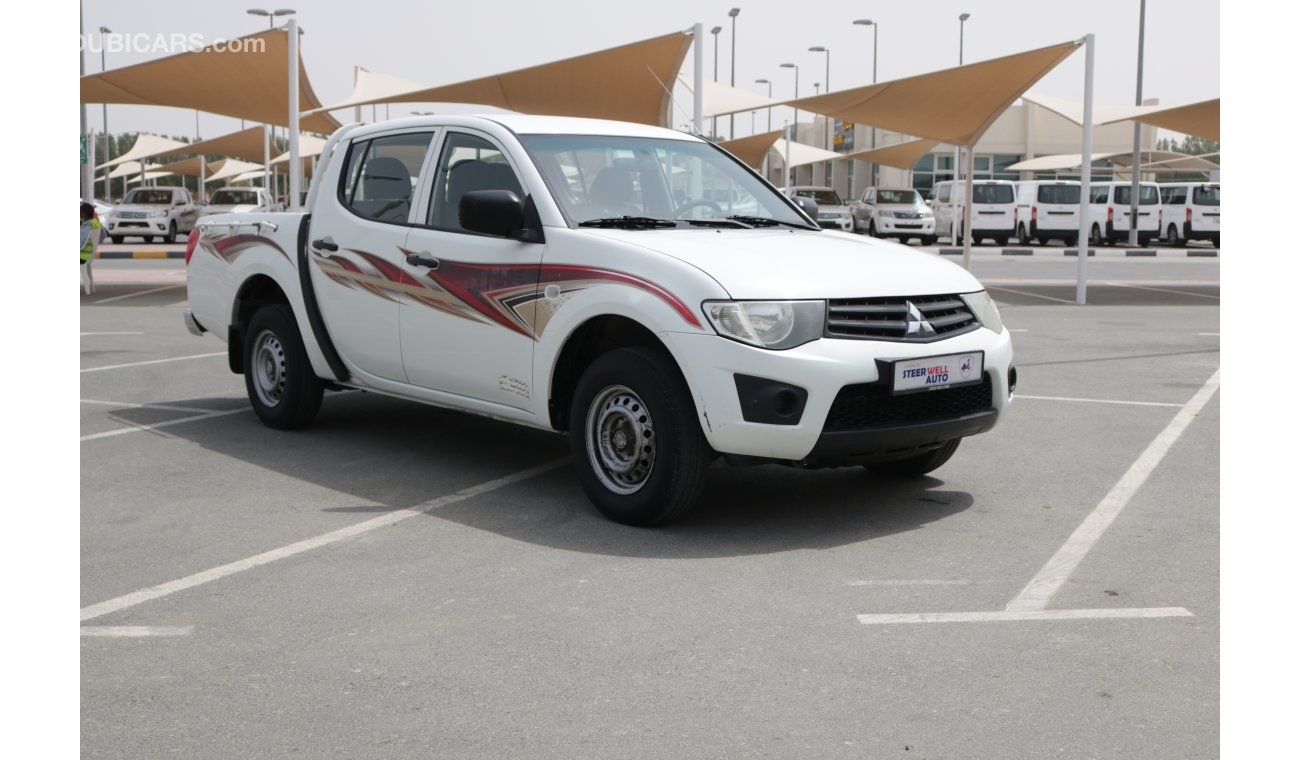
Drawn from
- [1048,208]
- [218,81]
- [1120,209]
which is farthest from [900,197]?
[218,81]

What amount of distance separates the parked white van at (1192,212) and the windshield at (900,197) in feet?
24.0

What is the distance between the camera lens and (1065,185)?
40594mm

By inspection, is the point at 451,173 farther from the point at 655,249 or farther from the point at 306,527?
the point at 306,527

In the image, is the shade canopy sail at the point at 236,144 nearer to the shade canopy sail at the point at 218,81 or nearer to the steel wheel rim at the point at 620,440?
the shade canopy sail at the point at 218,81

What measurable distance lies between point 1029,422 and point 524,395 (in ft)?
12.4

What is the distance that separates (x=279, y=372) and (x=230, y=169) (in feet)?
252

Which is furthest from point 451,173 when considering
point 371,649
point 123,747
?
point 123,747

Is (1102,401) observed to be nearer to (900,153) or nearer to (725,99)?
(725,99)

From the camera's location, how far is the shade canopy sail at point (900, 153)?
150 feet

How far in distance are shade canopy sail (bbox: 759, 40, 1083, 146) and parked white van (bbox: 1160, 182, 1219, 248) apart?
785 inches

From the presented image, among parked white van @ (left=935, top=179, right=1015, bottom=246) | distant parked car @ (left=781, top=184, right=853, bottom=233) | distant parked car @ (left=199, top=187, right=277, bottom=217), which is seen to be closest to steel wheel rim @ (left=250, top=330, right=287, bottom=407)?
distant parked car @ (left=199, top=187, right=277, bottom=217)

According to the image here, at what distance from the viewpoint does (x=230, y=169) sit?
80.6 m

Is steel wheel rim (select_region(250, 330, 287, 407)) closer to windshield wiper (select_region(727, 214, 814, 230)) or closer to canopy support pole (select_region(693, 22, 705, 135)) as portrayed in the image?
windshield wiper (select_region(727, 214, 814, 230))

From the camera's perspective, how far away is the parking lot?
3652mm
